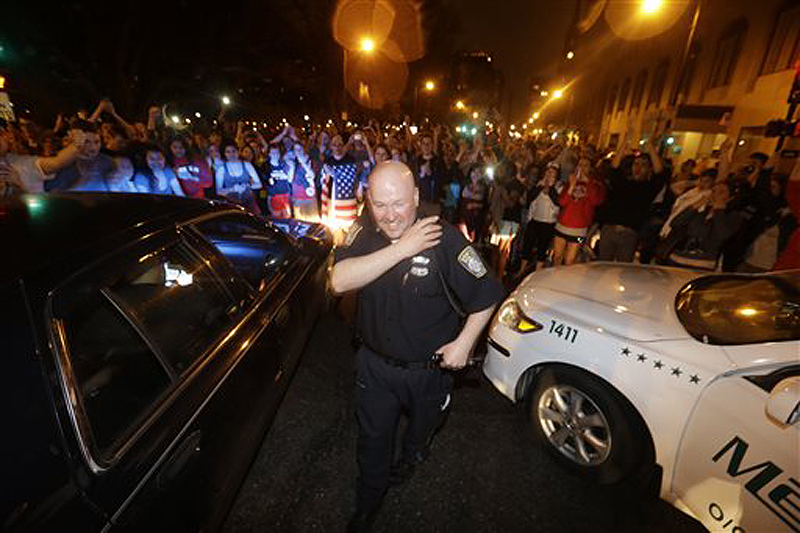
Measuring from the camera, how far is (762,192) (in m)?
5.45

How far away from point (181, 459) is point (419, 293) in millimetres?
1166

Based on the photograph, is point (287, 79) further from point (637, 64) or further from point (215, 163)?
point (637, 64)

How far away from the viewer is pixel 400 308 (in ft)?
6.31

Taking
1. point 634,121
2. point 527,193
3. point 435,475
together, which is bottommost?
point 435,475

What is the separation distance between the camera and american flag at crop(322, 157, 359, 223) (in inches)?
259

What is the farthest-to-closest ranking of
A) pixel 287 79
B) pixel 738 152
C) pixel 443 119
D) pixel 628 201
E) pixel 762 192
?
pixel 443 119 < pixel 287 79 < pixel 738 152 < pixel 762 192 < pixel 628 201

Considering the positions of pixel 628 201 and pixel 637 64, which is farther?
pixel 637 64

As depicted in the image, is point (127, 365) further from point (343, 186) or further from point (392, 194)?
point (343, 186)

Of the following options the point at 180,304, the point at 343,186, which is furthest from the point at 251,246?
the point at 343,186

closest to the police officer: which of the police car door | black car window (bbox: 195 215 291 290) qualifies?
black car window (bbox: 195 215 291 290)

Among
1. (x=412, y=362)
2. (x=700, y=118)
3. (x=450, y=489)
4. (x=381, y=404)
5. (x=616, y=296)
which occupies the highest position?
(x=700, y=118)

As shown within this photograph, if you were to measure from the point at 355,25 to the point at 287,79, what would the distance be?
17.9 ft

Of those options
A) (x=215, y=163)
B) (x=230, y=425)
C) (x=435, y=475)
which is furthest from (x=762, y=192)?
(x=215, y=163)

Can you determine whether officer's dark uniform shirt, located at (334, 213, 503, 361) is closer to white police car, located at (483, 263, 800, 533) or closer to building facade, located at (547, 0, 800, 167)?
white police car, located at (483, 263, 800, 533)
